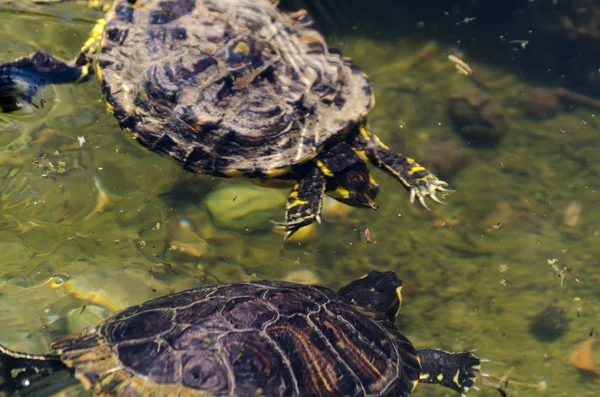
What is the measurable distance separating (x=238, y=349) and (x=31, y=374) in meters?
1.39

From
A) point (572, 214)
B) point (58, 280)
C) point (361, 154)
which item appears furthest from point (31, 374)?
point (572, 214)

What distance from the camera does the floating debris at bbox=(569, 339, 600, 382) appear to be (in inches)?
156

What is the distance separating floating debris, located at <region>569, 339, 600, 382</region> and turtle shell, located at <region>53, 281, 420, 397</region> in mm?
Answer: 1745

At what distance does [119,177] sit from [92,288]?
1058mm

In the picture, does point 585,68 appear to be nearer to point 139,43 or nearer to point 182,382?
point 139,43

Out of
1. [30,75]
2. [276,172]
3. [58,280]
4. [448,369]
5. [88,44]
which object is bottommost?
[448,369]

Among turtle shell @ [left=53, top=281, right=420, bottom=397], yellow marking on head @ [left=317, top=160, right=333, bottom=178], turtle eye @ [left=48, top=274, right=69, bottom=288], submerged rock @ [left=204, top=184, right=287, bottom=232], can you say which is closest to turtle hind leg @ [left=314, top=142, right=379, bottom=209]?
yellow marking on head @ [left=317, top=160, right=333, bottom=178]

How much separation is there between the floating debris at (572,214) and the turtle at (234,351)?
2.42 meters

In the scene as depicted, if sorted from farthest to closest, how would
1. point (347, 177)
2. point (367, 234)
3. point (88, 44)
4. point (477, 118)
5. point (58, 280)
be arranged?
point (477, 118)
point (88, 44)
point (367, 234)
point (347, 177)
point (58, 280)

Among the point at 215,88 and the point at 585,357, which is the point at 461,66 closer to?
the point at 215,88

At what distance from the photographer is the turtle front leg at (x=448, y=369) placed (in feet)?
11.7

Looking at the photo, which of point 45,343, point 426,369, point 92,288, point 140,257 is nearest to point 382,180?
point 426,369

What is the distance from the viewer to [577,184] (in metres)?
4.93

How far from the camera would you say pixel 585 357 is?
13.2 ft
